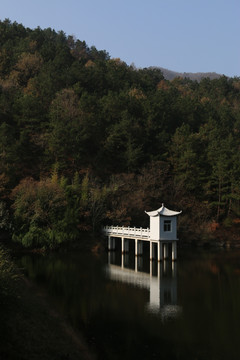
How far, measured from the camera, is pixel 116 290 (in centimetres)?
2650

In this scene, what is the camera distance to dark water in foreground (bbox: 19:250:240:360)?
17328mm

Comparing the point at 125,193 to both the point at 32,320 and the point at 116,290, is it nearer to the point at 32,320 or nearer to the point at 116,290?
the point at 116,290

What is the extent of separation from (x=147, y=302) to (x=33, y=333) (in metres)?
8.87

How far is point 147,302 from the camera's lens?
24.0 meters

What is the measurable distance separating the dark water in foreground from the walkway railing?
2453mm

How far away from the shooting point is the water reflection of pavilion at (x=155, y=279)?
23000 millimetres

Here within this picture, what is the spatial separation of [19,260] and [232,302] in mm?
18742

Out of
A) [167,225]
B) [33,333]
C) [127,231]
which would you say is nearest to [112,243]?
[127,231]

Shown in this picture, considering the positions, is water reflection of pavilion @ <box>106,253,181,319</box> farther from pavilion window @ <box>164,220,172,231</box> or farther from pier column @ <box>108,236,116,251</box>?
pier column @ <box>108,236,116,251</box>

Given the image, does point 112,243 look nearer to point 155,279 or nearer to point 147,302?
point 155,279

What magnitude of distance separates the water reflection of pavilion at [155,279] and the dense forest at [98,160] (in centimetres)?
773

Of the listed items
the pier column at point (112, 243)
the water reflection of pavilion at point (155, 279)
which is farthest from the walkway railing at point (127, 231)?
the water reflection of pavilion at point (155, 279)

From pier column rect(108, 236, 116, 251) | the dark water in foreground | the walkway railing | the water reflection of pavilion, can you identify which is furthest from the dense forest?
the water reflection of pavilion

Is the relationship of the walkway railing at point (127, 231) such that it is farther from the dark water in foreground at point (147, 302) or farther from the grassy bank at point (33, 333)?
the grassy bank at point (33, 333)
